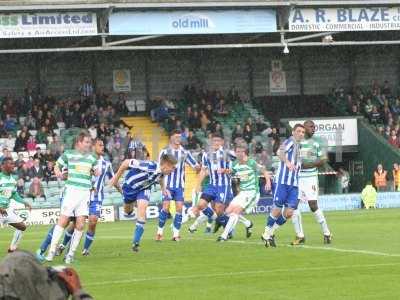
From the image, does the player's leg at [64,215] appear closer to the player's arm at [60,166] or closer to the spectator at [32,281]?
the player's arm at [60,166]

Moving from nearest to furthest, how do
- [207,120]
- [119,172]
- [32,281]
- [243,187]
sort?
1. [32,281]
2. [119,172]
3. [243,187]
4. [207,120]

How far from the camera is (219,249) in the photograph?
1867 cm

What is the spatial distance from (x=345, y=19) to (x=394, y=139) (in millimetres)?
6528

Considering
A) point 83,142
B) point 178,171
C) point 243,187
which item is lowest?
point 243,187

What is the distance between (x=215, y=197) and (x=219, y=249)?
5.47 m

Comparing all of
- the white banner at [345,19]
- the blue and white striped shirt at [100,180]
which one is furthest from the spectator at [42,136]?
the blue and white striped shirt at [100,180]

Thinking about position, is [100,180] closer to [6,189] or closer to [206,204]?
[6,189]

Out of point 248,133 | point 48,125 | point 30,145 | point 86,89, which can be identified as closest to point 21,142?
point 30,145

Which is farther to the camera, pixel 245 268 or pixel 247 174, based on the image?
pixel 247 174

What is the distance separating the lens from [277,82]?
49906mm

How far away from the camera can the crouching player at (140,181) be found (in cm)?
1878

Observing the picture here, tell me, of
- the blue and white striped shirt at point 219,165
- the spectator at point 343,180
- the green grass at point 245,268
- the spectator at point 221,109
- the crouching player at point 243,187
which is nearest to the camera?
the green grass at point 245,268

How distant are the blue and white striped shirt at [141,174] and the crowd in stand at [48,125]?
625 inches

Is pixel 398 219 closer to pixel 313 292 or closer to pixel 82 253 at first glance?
pixel 82 253
